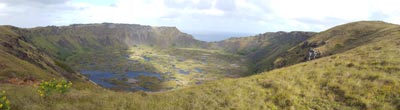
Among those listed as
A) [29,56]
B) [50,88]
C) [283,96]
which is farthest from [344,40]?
[50,88]

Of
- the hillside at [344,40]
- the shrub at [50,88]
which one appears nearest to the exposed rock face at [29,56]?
the shrub at [50,88]

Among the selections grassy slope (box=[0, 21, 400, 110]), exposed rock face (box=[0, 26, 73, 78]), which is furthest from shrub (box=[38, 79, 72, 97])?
exposed rock face (box=[0, 26, 73, 78])

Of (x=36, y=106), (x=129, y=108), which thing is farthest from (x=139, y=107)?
(x=36, y=106)

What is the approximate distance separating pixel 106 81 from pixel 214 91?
163 m

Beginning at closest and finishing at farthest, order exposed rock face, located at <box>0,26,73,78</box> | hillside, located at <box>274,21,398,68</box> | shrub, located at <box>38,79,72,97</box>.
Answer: shrub, located at <box>38,79,72,97</box>
exposed rock face, located at <box>0,26,73,78</box>
hillside, located at <box>274,21,398,68</box>

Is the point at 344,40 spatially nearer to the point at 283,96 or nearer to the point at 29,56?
the point at 283,96

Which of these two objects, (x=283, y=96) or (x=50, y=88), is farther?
(x=283, y=96)

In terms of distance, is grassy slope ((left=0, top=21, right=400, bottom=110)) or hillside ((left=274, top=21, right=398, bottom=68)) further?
hillside ((left=274, top=21, right=398, bottom=68))

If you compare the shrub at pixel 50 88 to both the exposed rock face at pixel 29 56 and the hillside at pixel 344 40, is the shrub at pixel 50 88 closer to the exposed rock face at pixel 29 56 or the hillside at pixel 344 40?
the exposed rock face at pixel 29 56

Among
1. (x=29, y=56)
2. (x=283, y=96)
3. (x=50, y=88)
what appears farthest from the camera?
(x=29, y=56)

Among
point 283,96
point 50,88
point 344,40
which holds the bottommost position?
point 283,96

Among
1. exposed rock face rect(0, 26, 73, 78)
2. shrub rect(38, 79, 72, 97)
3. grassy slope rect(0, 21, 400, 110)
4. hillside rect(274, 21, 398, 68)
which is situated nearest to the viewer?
grassy slope rect(0, 21, 400, 110)

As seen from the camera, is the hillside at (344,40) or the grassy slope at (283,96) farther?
the hillside at (344,40)

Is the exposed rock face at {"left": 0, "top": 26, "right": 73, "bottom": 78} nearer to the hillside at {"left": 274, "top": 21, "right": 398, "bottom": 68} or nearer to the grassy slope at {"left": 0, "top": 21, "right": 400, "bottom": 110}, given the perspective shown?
the grassy slope at {"left": 0, "top": 21, "right": 400, "bottom": 110}
